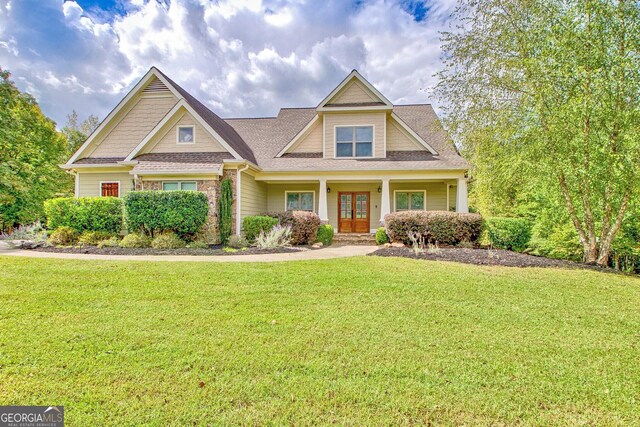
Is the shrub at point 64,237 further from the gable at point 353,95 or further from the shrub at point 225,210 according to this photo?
Answer: the gable at point 353,95

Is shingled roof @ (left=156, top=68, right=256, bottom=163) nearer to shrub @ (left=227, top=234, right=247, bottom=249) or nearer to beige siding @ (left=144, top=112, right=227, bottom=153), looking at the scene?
beige siding @ (left=144, top=112, right=227, bottom=153)

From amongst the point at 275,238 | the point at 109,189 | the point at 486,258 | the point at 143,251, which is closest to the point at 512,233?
the point at 486,258

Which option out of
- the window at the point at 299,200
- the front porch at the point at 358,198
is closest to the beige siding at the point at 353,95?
the front porch at the point at 358,198

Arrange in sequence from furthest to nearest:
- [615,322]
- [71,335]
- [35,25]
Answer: [35,25] → [615,322] → [71,335]

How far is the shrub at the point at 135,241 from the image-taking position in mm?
10117

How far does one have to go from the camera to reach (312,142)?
15.0 meters

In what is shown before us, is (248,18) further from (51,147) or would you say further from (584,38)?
(51,147)

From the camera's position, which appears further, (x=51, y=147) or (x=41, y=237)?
(x=51, y=147)

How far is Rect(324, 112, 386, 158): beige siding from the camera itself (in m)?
14.2

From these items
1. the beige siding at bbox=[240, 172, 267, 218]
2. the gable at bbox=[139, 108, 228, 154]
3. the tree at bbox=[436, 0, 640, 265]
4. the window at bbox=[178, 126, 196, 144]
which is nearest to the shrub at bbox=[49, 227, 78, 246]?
the gable at bbox=[139, 108, 228, 154]

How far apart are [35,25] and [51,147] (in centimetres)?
1393

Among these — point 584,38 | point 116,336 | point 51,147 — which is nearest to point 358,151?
point 584,38

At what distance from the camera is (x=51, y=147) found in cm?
2108

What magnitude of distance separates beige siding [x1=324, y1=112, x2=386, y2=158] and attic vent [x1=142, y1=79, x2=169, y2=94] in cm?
750
